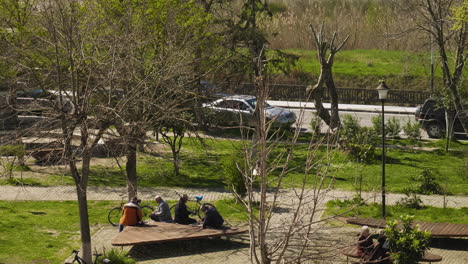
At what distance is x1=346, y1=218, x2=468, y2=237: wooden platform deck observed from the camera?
698 inches

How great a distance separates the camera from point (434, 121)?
33.6 meters

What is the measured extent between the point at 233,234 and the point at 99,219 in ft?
13.9

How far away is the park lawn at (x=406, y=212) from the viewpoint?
66.6ft

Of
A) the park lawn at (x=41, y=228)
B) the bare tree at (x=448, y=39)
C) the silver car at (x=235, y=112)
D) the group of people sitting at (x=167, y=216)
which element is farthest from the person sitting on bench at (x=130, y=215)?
the bare tree at (x=448, y=39)

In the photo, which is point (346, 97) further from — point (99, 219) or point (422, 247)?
point (422, 247)

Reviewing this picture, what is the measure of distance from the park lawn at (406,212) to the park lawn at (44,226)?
2.72 m

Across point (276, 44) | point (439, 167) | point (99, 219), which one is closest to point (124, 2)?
point (99, 219)

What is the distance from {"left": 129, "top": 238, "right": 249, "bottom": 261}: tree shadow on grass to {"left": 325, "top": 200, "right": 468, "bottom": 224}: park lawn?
346cm

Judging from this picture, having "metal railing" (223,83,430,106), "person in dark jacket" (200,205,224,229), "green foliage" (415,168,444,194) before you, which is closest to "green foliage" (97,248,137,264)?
"person in dark jacket" (200,205,224,229)

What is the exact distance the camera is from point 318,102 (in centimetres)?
2906

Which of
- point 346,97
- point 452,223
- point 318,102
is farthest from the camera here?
point 346,97

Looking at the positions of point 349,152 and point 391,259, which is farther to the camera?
point 349,152

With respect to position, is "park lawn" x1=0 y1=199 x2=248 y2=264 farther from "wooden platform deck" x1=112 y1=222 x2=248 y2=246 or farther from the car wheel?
the car wheel

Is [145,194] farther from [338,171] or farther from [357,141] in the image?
[357,141]
